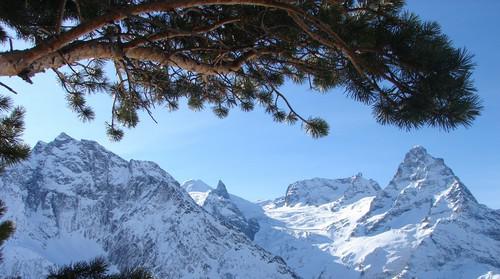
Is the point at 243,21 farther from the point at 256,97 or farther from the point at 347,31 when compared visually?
the point at 256,97

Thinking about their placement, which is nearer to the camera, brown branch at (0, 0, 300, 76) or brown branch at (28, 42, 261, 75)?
brown branch at (0, 0, 300, 76)

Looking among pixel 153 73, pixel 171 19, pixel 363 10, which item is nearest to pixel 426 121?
pixel 363 10

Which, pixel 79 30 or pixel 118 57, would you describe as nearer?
pixel 79 30

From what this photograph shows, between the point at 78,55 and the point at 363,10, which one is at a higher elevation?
the point at 363,10

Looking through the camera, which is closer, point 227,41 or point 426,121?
point 426,121

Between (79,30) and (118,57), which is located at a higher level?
(118,57)

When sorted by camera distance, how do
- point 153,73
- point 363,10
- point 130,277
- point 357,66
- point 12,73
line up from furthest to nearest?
1. point 153,73
2. point 363,10
3. point 357,66
4. point 12,73
5. point 130,277

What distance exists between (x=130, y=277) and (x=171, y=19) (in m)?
3.02

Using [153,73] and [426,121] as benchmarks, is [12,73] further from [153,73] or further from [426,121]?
[426,121]

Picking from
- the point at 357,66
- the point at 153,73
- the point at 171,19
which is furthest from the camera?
the point at 153,73

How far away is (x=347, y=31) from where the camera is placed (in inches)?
198

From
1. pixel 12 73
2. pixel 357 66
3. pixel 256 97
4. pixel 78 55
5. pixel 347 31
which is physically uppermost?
pixel 256 97

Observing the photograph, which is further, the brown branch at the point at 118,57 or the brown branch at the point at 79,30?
the brown branch at the point at 118,57

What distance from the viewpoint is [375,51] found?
16.0 ft
